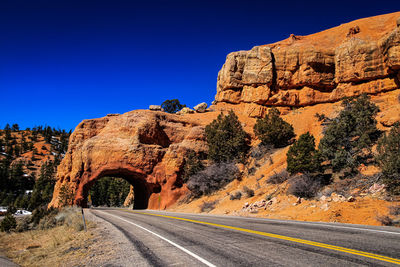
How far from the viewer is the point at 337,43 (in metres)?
43.2

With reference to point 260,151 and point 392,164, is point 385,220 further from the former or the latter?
point 260,151

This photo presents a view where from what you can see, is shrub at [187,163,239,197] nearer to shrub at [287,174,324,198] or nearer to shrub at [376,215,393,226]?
shrub at [287,174,324,198]

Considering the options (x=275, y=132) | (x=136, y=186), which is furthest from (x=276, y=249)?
(x=136, y=186)

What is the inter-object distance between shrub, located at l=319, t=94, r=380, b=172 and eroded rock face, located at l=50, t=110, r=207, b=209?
1839cm

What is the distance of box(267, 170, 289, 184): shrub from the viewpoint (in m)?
20.5

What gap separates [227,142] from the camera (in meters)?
31.3

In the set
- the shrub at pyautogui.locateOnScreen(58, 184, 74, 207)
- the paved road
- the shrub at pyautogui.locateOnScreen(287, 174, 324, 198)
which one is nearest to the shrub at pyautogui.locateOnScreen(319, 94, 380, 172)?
the shrub at pyautogui.locateOnScreen(287, 174, 324, 198)

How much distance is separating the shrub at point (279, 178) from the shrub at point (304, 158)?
1331 mm

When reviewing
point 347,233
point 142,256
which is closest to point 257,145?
point 347,233

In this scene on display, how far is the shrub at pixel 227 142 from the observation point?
31.1m

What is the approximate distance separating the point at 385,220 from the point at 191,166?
23234 mm

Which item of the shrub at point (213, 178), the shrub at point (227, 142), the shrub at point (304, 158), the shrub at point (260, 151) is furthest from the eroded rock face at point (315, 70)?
the shrub at point (304, 158)

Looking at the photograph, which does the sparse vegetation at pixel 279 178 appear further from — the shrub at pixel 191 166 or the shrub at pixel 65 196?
the shrub at pixel 65 196

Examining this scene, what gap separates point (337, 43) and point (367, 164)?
33.9m
